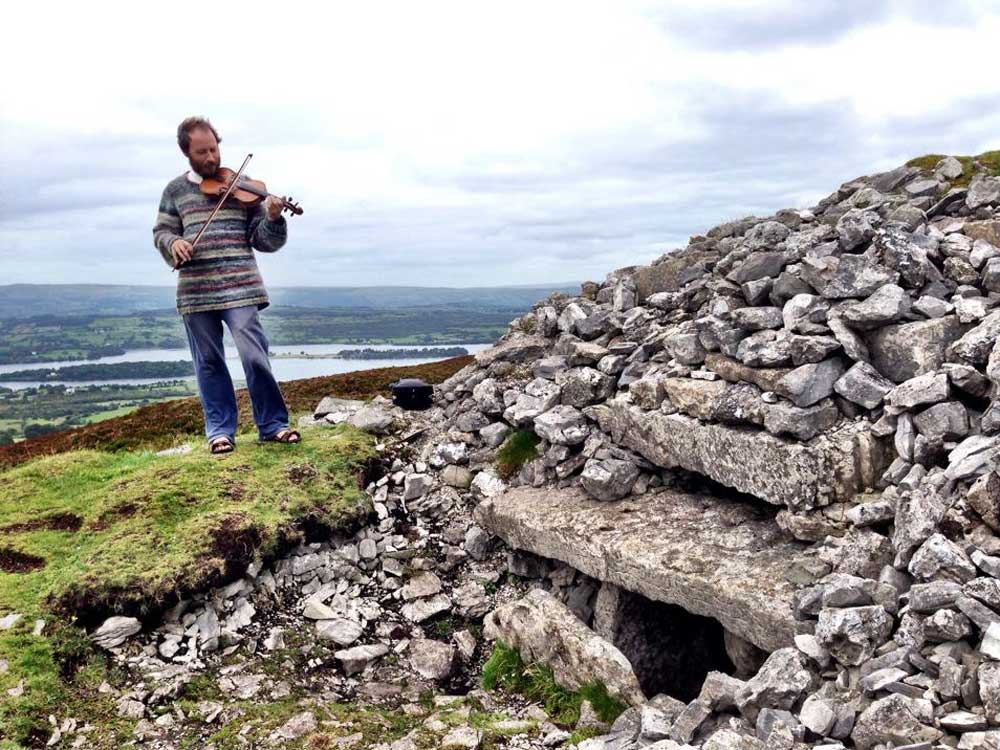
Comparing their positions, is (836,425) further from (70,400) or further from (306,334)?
(306,334)

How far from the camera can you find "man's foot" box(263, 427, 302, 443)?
13.7m

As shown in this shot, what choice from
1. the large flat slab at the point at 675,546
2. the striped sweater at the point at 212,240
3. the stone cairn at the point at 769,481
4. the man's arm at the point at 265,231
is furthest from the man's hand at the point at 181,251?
the large flat slab at the point at 675,546

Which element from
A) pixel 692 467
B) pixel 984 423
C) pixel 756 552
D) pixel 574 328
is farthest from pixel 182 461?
pixel 984 423

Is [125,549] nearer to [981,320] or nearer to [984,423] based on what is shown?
[984,423]

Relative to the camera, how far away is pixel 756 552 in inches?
348

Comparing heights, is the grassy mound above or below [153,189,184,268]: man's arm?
below

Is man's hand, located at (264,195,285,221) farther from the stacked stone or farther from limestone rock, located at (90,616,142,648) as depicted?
limestone rock, located at (90,616,142,648)

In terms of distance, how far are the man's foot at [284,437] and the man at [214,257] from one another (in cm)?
79

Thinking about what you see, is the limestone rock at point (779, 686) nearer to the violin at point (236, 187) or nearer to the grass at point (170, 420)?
the violin at point (236, 187)

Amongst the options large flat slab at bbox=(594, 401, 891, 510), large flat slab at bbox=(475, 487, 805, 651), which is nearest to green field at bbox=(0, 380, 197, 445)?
large flat slab at bbox=(475, 487, 805, 651)

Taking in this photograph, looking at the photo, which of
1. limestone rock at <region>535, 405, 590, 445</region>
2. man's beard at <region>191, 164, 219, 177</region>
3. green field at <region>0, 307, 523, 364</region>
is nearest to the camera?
limestone rock at <region>535, 405, 590, 445</region>

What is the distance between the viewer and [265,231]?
40.9ft

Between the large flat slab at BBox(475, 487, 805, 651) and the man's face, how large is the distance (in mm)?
6909

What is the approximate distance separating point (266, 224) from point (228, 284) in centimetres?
118
